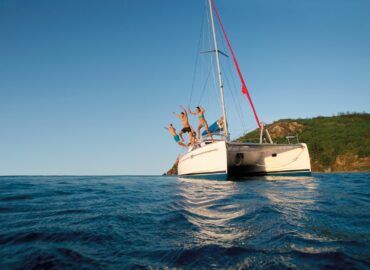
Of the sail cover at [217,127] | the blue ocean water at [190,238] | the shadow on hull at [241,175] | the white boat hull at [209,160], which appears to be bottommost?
the blue ocean water at [190,238]

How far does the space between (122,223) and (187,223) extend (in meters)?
0.80

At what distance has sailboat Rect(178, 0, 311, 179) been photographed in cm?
1048

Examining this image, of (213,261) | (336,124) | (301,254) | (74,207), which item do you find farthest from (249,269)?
(336,124)

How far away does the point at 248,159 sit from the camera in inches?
495

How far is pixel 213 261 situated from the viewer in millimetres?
1856

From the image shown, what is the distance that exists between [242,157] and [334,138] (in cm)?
2860

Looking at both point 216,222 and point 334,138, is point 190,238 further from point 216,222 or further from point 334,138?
point 334,138

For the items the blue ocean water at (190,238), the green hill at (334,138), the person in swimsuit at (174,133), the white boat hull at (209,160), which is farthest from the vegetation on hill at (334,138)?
the blue ocean water at (190,238)

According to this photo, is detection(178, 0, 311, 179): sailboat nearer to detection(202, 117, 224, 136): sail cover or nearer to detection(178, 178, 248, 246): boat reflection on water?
detection(202, 117, 224, 136): sail cover

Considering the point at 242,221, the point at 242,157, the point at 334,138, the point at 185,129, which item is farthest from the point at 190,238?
the point at 334,138

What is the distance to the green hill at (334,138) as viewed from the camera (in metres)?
29.3

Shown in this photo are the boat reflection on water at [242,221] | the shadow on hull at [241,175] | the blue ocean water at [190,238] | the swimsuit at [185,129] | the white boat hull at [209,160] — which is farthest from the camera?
the swimsuit at [185,129]

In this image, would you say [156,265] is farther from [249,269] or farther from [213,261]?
[249,269]

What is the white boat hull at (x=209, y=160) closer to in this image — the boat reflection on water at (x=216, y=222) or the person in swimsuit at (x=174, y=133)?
the person in swimsuit at (x=174, y=133)
